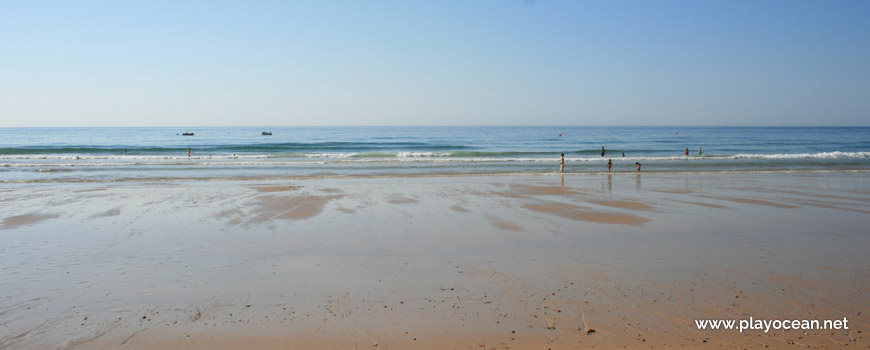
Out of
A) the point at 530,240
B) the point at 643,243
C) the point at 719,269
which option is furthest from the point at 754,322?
the point at 530,240

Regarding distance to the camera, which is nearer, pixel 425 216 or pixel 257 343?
pixel 257 343

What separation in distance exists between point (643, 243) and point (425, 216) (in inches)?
218

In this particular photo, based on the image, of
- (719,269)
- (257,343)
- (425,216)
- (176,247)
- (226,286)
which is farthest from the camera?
(425,216)

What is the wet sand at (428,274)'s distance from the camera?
573 cm

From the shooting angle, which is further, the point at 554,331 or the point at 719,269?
the point at 719,269

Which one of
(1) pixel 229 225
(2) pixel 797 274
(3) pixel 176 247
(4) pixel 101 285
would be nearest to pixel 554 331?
(2) pixel 797 274

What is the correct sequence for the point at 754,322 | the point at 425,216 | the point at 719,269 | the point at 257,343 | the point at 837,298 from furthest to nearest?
the point at 425,216 → the point at 719,269 → the point at 837,298 → the point at 754,322 → the point at 257,343

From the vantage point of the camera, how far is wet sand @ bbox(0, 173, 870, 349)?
573cm

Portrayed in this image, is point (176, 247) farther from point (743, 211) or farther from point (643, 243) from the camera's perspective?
point (743, 211)

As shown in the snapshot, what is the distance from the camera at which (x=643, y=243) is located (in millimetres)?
10125

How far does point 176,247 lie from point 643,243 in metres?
9.27

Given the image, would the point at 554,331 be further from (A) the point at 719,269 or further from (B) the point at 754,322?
(A) the point at 719,269

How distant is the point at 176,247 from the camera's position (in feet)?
32.5

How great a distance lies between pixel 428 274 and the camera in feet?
26.1
